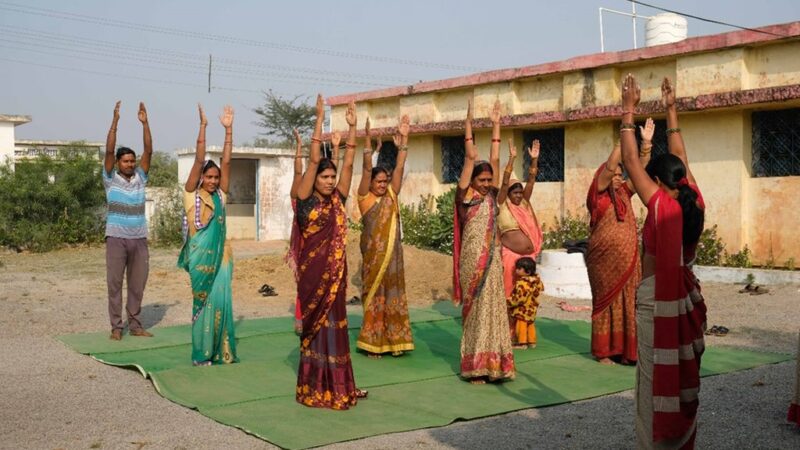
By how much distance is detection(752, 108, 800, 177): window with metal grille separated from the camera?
13.5 metres

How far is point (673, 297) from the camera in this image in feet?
14.0

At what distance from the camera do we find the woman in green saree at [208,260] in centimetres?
802

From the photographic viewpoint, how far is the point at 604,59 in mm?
15922

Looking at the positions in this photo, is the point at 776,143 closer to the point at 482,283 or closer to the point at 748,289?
the point at 748,289

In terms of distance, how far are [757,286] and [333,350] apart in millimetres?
8673

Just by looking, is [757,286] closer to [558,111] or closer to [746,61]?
[746,61]

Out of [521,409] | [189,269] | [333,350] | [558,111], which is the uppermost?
[558,111]

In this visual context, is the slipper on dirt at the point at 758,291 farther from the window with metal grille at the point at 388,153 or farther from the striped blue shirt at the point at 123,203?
the window with metal grille at the point at 388,153

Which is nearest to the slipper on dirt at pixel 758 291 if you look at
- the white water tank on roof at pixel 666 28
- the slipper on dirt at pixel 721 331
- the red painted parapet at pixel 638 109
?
the red painted parapet at pixel 638 109

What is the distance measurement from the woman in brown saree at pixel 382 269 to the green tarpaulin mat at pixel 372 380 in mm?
210

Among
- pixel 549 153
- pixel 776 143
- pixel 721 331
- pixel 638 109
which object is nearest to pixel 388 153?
pixel 549 153

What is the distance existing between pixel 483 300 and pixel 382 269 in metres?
1.43

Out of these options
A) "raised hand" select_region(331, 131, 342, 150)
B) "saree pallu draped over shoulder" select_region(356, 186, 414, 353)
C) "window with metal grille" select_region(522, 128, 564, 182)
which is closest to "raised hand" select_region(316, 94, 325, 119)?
"raised hand" select_region(331, 131, 342, 150)

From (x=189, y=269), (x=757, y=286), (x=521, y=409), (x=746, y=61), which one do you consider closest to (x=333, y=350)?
(x=521, y=409)
